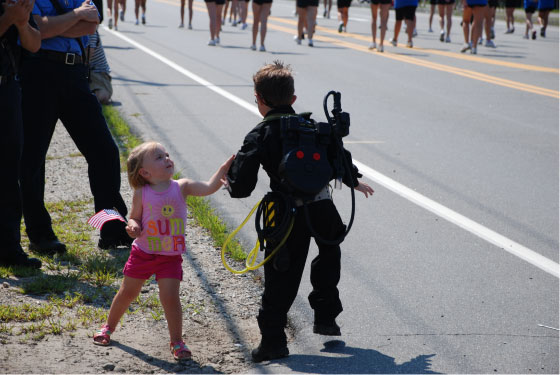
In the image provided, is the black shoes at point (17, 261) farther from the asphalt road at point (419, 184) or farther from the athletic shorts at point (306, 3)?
the athletic shorts at point (306, 3)

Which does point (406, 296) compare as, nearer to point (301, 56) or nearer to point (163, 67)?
point (163, 67)

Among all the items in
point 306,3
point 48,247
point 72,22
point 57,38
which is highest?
point 306,3

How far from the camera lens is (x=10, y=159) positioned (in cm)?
485

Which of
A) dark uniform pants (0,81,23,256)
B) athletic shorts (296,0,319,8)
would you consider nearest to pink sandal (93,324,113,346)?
dark uniform pants (0,81,23,256)

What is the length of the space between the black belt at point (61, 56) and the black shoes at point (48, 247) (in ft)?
3.75

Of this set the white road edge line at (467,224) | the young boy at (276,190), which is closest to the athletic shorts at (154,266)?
the young boy at (276,190)

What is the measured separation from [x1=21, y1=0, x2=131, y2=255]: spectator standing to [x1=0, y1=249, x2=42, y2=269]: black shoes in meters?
0.30

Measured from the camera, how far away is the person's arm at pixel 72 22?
4.91 metres

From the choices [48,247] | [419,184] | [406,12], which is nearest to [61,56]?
[48,247]

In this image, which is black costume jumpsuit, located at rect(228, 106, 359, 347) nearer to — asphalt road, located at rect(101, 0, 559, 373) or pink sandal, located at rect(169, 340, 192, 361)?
asphalt road, located at rect(101, 0, 559, 373)

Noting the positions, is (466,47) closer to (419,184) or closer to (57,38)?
(419,184)

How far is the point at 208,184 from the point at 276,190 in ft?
1.11

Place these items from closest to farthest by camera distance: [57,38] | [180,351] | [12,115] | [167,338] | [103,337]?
[180,351] → [103,337] → [167,338] → [12,115] → [57,38]

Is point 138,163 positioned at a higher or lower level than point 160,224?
higher
